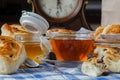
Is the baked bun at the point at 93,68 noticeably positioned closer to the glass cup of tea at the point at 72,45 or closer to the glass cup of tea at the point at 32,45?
the glass cup of tea at the point at 72,45

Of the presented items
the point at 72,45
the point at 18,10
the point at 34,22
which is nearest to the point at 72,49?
the point at 72,45

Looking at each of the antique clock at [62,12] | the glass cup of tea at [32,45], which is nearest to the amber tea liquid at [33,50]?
the glass cup of tea at [32,45]

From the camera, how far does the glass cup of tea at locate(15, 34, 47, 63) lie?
94 cm

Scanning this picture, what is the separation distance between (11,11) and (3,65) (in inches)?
79.8

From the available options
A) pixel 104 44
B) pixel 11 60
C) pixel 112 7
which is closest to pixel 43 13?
pixel 112 7

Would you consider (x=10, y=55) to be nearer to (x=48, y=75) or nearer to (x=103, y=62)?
(x=48, y=75)

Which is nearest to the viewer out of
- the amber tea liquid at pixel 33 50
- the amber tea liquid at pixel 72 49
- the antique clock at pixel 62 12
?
the amber tea liquid at pixel 72 49

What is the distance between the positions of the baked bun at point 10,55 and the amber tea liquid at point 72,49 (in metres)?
0.10

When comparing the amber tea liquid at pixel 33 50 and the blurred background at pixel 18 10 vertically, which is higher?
the blurred background at pixel 18 10

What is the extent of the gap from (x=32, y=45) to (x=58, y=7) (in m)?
0.99

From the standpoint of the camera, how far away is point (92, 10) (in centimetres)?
274

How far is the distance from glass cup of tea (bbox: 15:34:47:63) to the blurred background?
68.2 inches

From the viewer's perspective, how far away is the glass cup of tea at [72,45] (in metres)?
0.86

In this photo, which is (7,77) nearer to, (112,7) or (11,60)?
(11,60)
